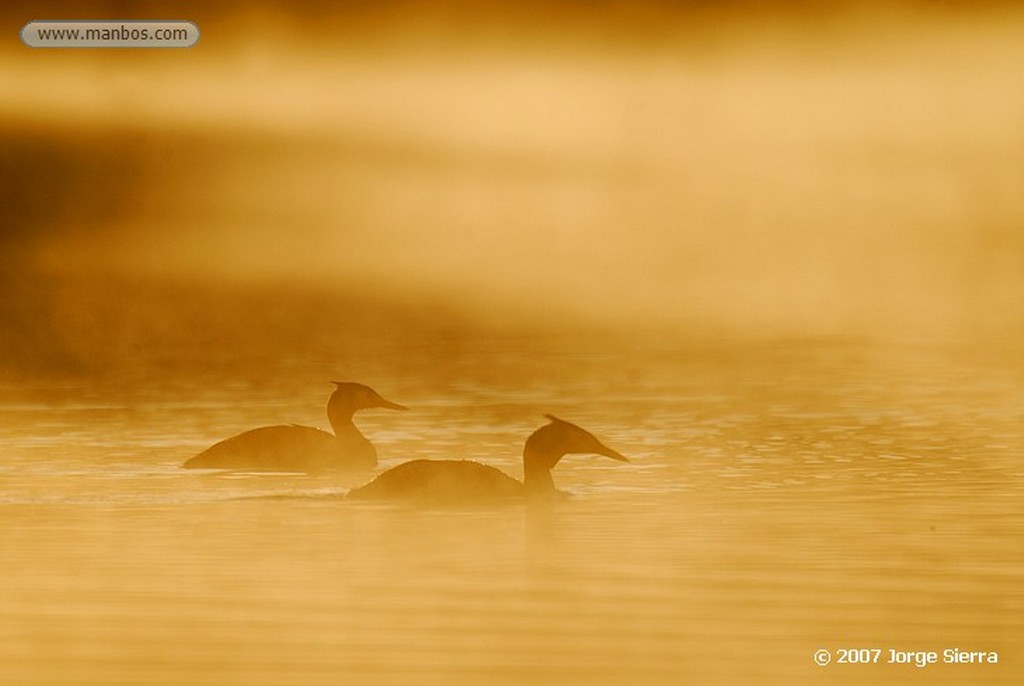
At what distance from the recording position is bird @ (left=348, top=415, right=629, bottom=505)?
46.5 feet

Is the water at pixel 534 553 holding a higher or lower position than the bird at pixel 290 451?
lower

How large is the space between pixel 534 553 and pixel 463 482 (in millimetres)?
2034

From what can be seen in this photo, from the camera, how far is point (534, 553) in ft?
40.2

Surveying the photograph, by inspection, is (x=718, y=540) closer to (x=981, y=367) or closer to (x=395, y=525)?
(x=395, y=525)

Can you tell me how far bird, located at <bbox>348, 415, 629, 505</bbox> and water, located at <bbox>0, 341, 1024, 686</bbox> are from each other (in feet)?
0.47

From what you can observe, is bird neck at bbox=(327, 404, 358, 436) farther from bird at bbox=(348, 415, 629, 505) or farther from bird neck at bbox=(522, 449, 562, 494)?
bird neck at bbox=(522, 449, 562, 494)

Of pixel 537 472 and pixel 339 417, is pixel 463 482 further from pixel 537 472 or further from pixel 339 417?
pixel 339 417

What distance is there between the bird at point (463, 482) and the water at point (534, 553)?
144mm

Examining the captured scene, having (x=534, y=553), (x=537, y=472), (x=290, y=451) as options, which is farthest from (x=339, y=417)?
(x=534, y=553)

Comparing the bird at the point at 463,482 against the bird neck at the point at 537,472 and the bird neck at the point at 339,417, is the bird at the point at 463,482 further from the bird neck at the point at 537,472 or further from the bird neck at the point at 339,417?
the bird neck at the point at 339,417

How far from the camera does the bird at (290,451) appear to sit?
621 inches

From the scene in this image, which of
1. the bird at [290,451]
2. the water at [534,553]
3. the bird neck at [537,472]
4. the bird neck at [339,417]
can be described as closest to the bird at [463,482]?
the bird neck at [537,472]

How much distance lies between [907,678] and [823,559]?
2501mm

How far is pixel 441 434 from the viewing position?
18141 mm
